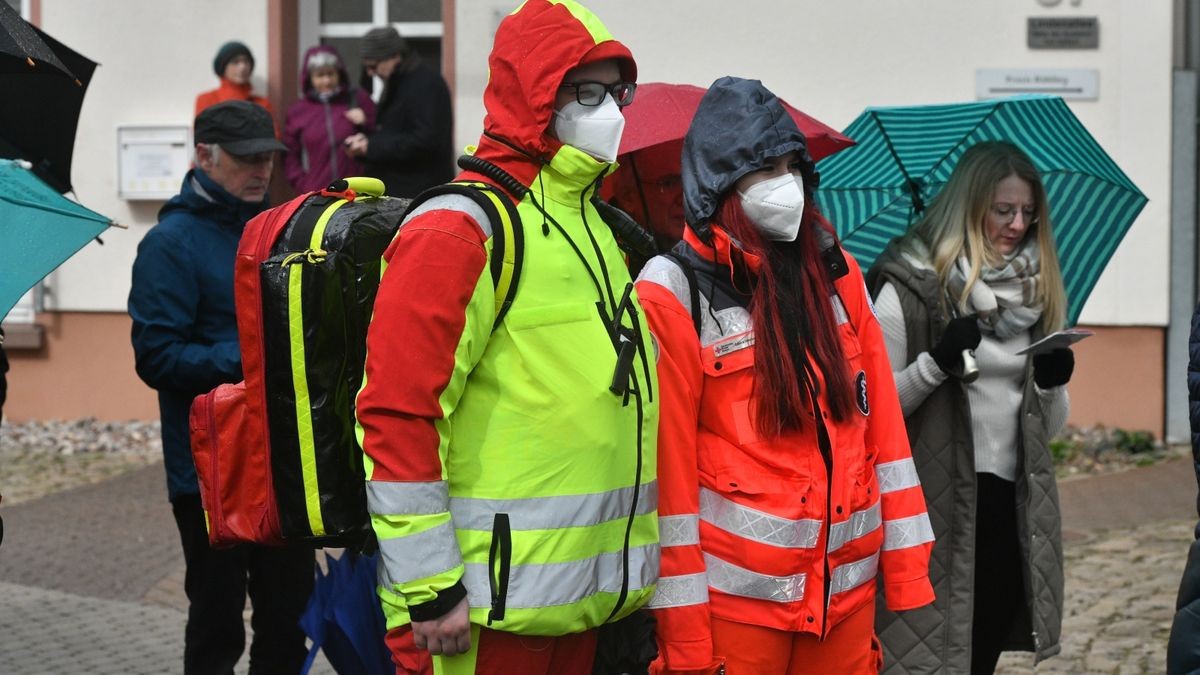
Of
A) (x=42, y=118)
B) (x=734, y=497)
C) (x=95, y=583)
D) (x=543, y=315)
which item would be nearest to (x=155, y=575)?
(x=95, y=583)

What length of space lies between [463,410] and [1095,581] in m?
4.81

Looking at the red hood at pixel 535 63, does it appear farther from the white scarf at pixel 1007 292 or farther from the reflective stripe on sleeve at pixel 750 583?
the white scarf at pixel 1007 292

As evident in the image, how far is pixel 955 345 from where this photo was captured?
4434mm

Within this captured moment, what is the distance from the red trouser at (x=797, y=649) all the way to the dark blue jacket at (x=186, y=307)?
1.80 metres

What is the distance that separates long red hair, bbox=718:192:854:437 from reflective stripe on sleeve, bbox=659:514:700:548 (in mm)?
245

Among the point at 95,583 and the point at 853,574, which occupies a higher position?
the point at 853,574

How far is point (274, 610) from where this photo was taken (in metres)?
4.94

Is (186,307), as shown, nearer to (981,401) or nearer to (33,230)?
(33,230)

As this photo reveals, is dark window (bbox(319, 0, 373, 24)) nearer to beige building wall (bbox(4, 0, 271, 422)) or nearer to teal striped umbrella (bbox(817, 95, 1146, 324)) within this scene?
beige building wall (bbox(4, 0, 271, 422))

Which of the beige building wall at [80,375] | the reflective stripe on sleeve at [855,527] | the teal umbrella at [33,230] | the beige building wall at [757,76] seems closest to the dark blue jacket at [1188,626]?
the reflective stripe on sleeve at [855,527]

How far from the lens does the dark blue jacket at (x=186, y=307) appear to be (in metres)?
4.66

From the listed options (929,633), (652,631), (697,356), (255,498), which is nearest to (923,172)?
(929,633)

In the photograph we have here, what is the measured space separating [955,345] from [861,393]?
0.90m

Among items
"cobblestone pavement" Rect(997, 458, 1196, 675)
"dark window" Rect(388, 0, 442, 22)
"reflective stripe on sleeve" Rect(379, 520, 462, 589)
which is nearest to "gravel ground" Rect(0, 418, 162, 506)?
"dark window" Rect(388, 0, 442, 22)
